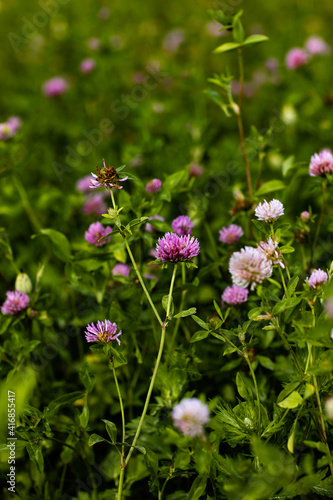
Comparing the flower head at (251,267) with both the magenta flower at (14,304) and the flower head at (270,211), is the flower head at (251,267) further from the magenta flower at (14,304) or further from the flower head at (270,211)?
the magenta flower at (14,304)

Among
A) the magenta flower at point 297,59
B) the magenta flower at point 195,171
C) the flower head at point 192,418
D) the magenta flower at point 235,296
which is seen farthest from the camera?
the magenta flower at point 297,59

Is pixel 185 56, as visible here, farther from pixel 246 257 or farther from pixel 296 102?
pixel 246 257

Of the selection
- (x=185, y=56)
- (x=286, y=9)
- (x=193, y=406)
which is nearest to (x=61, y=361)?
(x=193, y=406)

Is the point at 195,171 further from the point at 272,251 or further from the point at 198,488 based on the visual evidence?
the point at 198,488

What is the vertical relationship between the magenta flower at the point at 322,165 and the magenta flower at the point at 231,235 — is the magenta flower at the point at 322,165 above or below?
above

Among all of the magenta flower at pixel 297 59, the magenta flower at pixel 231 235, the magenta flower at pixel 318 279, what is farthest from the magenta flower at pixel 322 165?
the magenta flower at pixel 297 59

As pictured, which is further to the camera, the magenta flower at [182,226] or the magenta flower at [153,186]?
the magenta flower at [153,186]
